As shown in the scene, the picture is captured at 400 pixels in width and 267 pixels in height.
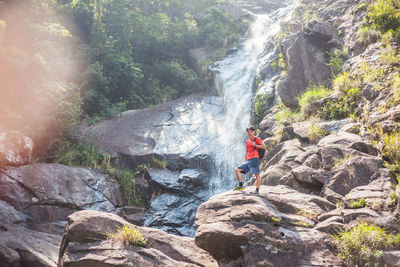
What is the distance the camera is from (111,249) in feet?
16.0

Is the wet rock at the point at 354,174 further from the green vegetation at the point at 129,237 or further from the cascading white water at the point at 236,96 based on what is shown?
the cascading white water at the point at 236,96

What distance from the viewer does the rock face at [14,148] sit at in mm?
9492

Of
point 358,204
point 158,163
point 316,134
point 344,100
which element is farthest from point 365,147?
point 158,163

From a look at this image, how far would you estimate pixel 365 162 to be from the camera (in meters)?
6.09

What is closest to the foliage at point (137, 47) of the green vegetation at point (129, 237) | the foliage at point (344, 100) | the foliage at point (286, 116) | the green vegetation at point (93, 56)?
the green vegetation at point (93, 56)

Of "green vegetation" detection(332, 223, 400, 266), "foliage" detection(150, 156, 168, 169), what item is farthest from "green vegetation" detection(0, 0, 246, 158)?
"green vegetation" detection(332, 223, 400, 266)

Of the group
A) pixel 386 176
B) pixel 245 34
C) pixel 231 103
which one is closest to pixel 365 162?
pixel 386 176

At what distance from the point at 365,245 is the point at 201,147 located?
9.70 m

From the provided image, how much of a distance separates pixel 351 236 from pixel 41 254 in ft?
20.1

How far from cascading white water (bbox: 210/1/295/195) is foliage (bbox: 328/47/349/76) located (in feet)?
16.5

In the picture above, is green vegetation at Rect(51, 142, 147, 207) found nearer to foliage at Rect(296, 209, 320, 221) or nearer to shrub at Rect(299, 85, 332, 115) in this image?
shrub at Rect(299, 85, 332, 115)

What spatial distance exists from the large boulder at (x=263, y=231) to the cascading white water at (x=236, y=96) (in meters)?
6.40

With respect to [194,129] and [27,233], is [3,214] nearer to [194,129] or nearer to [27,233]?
[27,233]

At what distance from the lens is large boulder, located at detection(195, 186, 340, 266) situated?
4.59m
